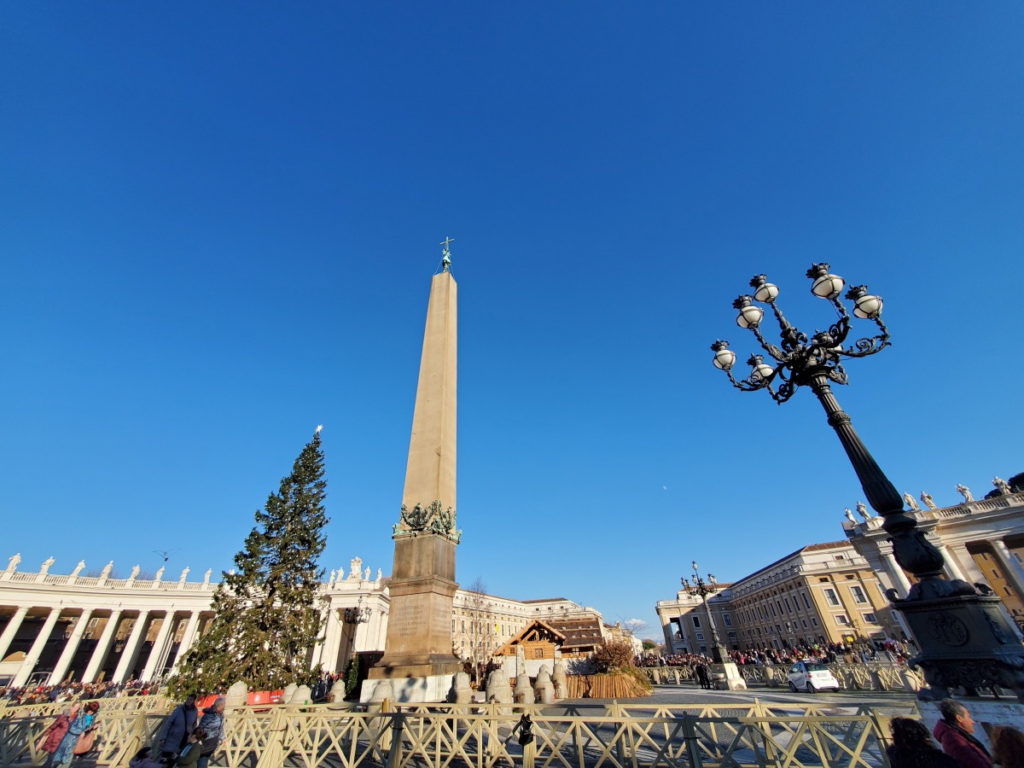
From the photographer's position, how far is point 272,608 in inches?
868

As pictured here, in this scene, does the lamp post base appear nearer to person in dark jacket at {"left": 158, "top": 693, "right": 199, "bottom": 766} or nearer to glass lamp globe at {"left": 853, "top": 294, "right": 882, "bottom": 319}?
glass lamp globe at {"left": 853, "top": 294, "right": 882, "bottom": 319}

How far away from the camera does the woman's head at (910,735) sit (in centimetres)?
311

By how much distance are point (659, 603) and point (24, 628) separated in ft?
344

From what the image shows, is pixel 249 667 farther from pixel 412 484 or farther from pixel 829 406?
pixel 829 406

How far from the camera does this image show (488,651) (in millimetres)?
81000

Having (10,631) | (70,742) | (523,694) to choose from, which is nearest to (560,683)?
(523,694)

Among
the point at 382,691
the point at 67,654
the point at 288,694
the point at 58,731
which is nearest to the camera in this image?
the point at 58,731

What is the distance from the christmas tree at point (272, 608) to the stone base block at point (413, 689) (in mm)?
13941

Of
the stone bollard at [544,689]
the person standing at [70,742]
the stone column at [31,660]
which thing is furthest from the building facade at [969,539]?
the stone column at [31,660]

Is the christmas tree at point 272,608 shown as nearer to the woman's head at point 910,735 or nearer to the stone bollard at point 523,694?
the stone bollard at point 523,694

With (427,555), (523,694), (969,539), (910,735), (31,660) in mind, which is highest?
(969,539)

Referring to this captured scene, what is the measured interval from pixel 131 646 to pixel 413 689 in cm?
5475

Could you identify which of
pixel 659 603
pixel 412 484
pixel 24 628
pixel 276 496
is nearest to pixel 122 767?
pixel 412 484

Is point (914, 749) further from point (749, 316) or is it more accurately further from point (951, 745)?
point (749, 316)
